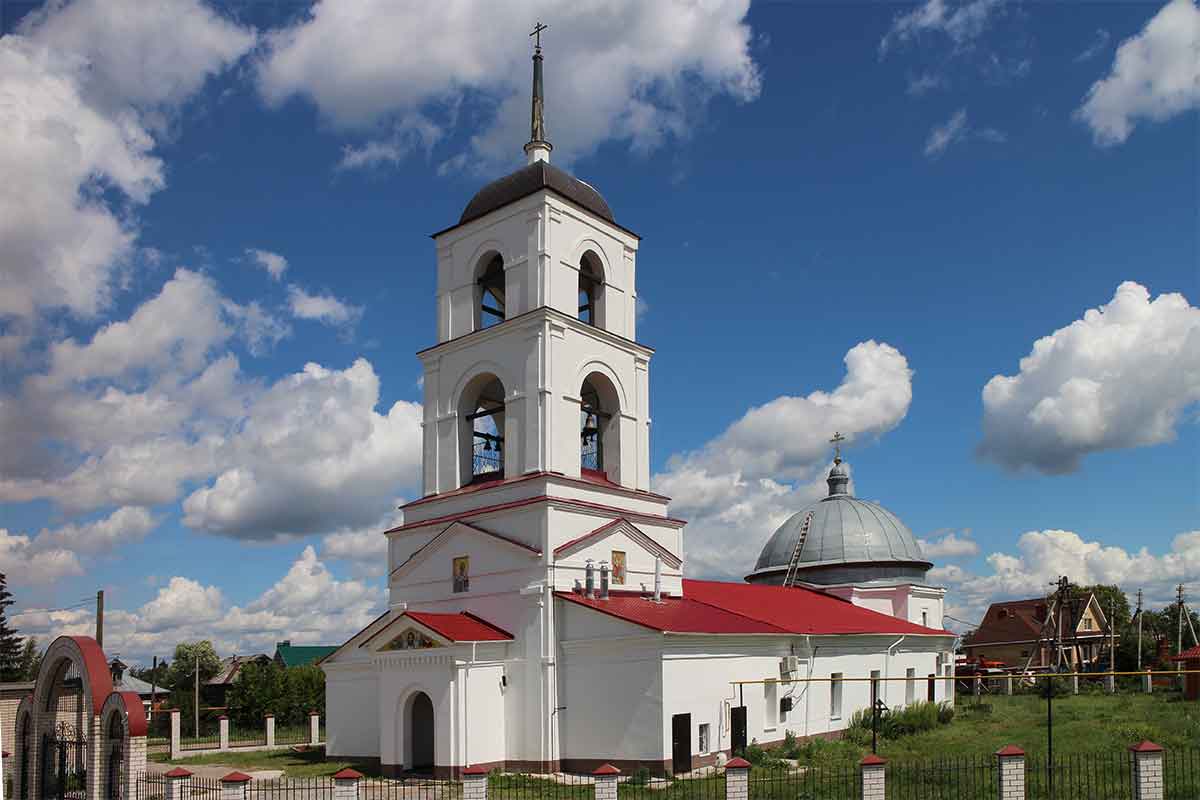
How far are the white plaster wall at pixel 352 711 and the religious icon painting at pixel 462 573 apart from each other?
9.65 ft

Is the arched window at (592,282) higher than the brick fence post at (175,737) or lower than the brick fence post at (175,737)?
higher

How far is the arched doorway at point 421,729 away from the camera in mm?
23344

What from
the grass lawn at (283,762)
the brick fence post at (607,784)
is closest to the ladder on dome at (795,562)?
the grass lawn at (283,762)

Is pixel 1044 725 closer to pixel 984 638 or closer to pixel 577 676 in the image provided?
pixel 577 676

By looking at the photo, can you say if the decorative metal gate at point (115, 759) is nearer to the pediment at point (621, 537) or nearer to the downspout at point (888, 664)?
the pediment at point (621, 537)

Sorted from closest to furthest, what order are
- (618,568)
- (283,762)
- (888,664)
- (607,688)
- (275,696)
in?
(607,688), (618,568), (283,762), (888,664), (275,696)

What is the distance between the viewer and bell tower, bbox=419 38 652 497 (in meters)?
25.7

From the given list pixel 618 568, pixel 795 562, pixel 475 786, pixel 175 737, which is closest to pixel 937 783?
pixel 475 786

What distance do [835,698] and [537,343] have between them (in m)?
12.9

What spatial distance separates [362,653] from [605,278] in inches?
442

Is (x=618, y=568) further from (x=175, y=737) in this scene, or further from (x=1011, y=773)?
(x=175, y=737)

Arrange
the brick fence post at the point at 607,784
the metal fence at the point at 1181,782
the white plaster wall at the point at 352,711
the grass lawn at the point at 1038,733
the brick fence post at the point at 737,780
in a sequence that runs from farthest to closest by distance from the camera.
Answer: the white plaster wall at the point at 352,711, the grass lawn at the point at 1038,733, the metal fence at the point at 1181,782, the brick fence post at the point at 737,780, the brick fence post at the point at 607,784

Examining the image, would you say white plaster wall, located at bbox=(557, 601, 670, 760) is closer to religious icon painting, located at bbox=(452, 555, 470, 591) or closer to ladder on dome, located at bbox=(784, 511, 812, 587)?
religious icon painting, located at bbox=(452, 555, 470, 591)

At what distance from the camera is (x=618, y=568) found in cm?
2578
